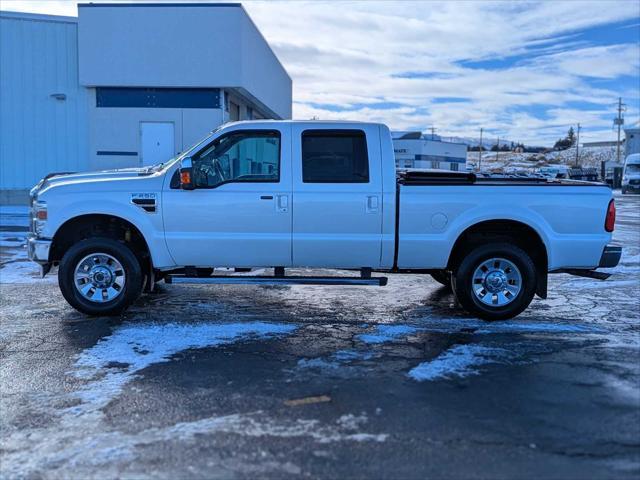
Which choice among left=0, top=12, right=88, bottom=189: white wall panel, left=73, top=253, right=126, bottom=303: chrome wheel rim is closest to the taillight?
left=73, top=253, right=126, bottom=303: chrome wheel rim

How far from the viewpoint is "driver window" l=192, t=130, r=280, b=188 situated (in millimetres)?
7121

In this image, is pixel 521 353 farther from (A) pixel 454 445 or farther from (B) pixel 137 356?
(B) pixel 137 356

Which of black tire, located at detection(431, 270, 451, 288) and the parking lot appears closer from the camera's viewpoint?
the parking lot

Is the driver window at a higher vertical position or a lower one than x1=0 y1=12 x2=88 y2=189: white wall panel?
lower

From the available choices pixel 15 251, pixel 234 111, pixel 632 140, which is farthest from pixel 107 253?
pixel 632 140

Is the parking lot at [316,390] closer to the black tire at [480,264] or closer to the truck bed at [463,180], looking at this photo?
the black tire at [480,264]

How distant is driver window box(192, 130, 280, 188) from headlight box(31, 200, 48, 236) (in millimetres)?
1774

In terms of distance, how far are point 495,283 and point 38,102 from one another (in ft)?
61.8

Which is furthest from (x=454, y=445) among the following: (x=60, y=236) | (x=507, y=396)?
(x=60, y=236)

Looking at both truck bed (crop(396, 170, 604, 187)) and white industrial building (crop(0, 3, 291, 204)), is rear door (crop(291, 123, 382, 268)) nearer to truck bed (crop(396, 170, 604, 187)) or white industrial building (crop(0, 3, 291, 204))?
truck bed (crop(396, 170, 604, 187))

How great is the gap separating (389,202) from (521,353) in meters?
2.12

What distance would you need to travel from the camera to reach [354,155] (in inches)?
283

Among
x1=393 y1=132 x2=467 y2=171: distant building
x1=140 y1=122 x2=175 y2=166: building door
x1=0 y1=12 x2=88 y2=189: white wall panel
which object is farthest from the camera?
x1=393 y1=132 x2=467 y2=171: distant building

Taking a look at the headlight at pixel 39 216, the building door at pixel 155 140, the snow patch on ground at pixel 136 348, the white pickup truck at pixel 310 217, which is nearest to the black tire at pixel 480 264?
the white pickup truck at pixel 310 217
